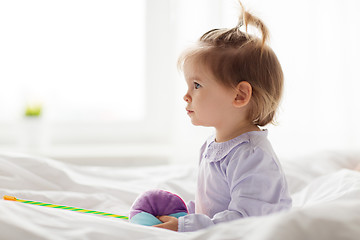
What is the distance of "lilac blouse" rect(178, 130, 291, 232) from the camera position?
943 mm

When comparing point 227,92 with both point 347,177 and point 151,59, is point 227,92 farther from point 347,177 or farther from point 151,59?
point 151,59

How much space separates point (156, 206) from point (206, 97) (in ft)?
0.86

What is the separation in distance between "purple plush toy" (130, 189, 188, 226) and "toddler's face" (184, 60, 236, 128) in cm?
19

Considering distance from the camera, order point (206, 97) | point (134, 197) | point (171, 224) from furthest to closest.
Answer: point (134, 197)
point (206, 97)
point (171, 224)

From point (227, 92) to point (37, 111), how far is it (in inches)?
54.0

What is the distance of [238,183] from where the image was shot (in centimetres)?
98

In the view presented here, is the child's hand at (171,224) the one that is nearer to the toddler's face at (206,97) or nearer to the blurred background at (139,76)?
the toddler's face at (206,97)

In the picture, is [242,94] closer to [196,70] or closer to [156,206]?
[196,70]

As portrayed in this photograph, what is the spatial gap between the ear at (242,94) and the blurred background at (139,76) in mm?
1096

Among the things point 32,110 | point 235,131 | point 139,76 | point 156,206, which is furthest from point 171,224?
point 139,76

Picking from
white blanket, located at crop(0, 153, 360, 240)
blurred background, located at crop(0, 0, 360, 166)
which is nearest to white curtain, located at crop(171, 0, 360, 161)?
blurred background, located at crop(0, 0, 360, 166)

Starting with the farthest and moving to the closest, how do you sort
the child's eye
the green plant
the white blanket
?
the green plant → the child's eye → the white blanket

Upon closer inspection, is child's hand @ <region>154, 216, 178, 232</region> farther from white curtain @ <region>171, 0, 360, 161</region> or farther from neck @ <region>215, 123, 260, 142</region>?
white curtain @ <region>171, 0, 360, 161</region>

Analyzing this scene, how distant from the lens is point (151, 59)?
2445 millimetres
